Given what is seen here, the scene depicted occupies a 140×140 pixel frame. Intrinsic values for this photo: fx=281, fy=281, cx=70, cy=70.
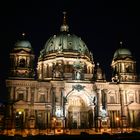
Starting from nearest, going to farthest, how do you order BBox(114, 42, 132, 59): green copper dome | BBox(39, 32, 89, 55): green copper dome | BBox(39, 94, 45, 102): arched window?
BBox(39, 94, 45, 102): arched window, BBox(114, 42, 132, 59): green copper dome, BBox(39, 32, 89, 55): green copper dome

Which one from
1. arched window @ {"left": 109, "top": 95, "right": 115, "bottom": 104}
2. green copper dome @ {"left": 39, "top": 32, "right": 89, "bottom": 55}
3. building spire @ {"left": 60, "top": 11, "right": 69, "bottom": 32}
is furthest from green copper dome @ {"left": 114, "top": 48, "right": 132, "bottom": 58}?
building spire @ {"left": 60, "top": 11, "right": 69, "bottom": 32}

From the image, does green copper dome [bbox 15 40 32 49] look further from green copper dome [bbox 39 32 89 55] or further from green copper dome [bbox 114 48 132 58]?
green copper dome [bbox 114 48 132 58]

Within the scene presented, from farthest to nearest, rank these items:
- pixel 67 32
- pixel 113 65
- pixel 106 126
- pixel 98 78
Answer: pixel 67 32 → pixel 113 65 → pixel 98 78 → pixel 106 126

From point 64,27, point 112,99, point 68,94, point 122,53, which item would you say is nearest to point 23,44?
point 68,94

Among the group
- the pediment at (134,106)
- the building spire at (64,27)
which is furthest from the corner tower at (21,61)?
the pediment at (134,106)

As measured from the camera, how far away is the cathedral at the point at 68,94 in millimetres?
55812

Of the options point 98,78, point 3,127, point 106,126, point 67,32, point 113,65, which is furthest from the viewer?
point 67,32

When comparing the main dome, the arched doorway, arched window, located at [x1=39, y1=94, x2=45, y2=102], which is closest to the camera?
arched window, located at [x1=39, y1=94, x2=45, y2=102]

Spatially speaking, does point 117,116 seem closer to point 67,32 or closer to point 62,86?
point 62,86

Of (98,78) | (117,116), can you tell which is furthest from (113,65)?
(117,116)

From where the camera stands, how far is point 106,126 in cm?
5775

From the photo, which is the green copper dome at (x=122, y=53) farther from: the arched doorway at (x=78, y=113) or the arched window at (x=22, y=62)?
the arched window at (x=22, y=62)

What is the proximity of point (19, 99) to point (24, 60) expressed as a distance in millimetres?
9339

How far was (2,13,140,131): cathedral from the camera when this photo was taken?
55.8m
